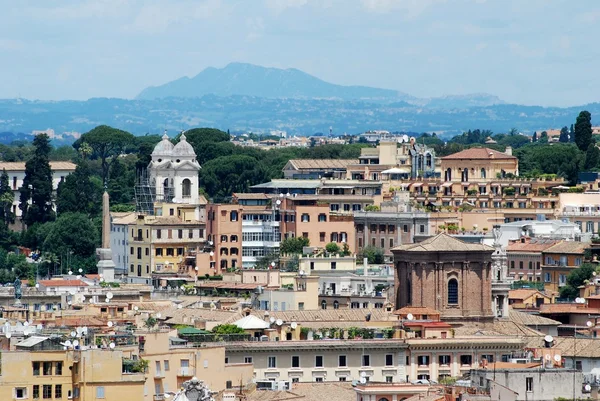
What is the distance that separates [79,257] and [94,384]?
73469 millimetres

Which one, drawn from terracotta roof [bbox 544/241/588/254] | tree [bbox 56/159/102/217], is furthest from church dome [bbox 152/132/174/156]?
terracotta roof [bbox 544/241/588/254]

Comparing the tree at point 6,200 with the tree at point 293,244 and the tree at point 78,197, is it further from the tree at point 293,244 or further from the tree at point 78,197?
the tree at point 293,244

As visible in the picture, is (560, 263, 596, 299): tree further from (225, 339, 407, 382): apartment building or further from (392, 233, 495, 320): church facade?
(225, 339, 407, 382): apartment building

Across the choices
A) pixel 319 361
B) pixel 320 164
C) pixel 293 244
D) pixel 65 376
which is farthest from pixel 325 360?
pixel 320 164

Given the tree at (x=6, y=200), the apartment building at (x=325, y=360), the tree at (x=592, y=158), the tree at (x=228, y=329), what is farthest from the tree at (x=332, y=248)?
the apartment building at (x=325, y=360)

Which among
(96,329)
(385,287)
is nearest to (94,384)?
(96,329)

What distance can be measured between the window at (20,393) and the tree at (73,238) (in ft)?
243

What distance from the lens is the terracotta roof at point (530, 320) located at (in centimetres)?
7856

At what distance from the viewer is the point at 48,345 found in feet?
171

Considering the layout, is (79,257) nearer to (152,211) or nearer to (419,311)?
(152,211)

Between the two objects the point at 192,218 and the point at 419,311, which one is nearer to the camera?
the point at 419,311

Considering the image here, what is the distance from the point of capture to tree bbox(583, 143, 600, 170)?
14700cm

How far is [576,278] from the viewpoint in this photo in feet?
326

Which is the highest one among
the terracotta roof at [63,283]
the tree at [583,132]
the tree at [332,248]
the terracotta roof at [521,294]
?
the tree at [583,132]
